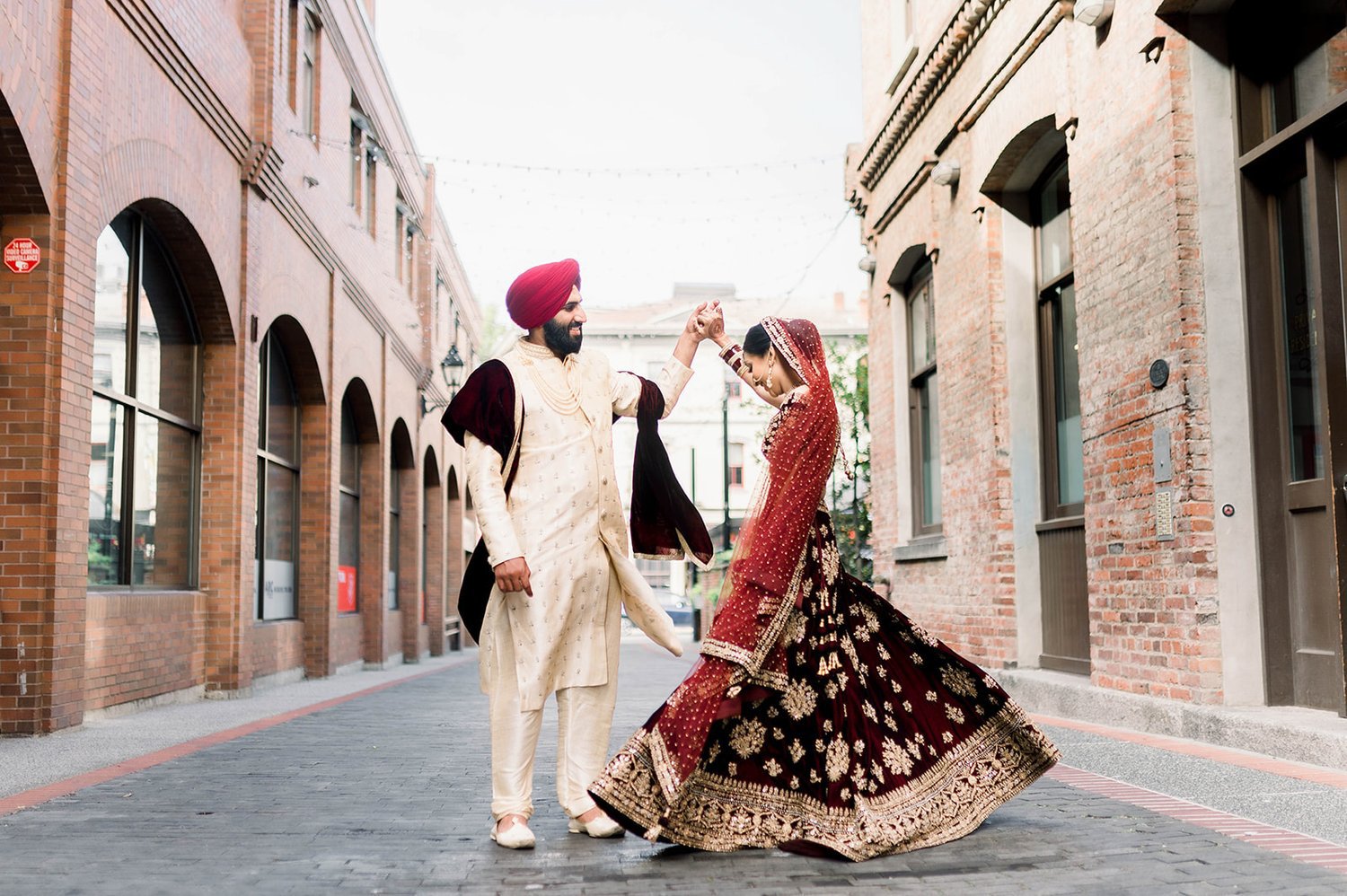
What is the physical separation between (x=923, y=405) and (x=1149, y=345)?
554 centimetres

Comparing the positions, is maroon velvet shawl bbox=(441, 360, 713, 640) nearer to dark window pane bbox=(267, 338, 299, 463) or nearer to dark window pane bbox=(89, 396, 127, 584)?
dark window pane bbox=(89, 396, 127, 584)

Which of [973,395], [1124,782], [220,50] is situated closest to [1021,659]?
[973,395]

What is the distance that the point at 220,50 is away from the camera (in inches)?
457

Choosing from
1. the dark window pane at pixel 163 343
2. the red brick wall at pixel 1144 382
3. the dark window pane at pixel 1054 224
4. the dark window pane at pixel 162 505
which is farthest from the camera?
the dark window pane at pixel 163 343

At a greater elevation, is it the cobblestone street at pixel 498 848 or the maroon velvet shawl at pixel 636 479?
the maroon velvet shawl at pixel 636 479

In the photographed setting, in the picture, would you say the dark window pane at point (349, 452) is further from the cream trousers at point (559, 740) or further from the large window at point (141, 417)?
the cream trousers at point (559, 740)

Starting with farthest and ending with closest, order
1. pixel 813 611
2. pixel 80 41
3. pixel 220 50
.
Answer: pixel 220 50, pixel 80 41, pixel 813 611

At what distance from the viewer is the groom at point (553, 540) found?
437 cm

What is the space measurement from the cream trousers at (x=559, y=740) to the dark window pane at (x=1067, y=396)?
5.40 metres

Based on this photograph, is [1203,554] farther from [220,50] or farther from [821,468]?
[220,50]

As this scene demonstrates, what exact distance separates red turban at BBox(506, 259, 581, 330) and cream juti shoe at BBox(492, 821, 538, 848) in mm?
1651

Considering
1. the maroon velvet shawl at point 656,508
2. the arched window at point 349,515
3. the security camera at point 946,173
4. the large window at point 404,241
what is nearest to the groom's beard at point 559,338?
the maroon velvet shawl at point 656,508

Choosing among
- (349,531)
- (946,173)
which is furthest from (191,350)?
(349,531)

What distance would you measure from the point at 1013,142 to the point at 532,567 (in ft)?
20.1
